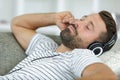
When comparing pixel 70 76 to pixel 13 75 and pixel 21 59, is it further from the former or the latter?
pixel 21 59

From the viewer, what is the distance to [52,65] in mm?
1537

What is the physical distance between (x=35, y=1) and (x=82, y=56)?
1.90 metres

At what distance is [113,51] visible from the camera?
166 cm

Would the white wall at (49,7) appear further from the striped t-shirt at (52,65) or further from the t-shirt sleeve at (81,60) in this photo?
the t-shirt sleeve at (81,60)

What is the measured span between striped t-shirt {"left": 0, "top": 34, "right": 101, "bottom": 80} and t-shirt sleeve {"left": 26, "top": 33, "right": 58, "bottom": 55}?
53 mm

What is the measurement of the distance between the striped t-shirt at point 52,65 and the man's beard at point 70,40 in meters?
0.11

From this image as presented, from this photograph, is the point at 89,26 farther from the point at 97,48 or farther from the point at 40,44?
the point at 40,44

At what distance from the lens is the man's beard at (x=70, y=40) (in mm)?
1686

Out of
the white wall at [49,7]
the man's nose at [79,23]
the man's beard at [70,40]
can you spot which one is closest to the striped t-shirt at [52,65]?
the man's beard at [70,40]

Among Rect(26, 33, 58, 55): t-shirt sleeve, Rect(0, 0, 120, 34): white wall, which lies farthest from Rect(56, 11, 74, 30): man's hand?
Rect(0, 0, 120, 34): white wall

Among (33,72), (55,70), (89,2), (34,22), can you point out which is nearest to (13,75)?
(33,72)

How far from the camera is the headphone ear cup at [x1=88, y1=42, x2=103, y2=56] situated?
5.28 feet

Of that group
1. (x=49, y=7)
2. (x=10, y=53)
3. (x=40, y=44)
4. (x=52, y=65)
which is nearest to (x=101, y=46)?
(x=52, y=65)

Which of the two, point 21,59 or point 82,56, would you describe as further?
point 21,59
